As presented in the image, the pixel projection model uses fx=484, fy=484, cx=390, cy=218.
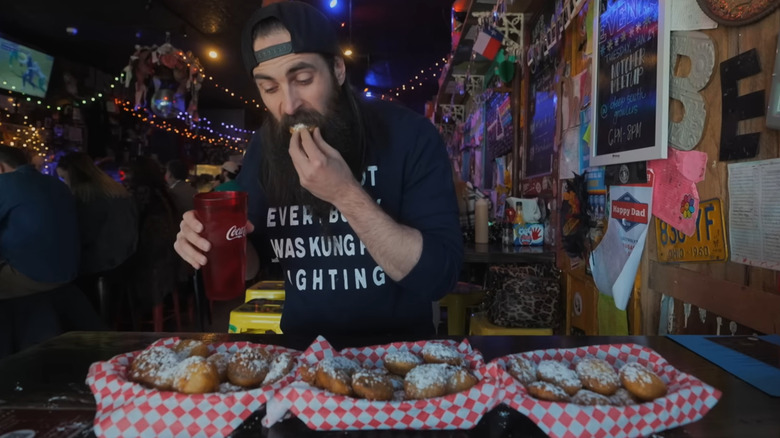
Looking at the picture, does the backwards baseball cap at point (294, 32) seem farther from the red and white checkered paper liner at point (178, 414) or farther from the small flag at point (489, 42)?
the small flag at point (489, 42)

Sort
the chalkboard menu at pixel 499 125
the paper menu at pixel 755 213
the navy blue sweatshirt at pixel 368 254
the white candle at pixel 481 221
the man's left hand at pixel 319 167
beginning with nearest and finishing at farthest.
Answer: the man's left hand at pixel 319 167, the paper menu at pixel 755 213, the navy blue sweatshirt at pixel 368 254, the white candle at pixel 481 221, the chalkboard menu at pixel 499 125

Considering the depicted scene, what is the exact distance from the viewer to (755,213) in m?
1.42

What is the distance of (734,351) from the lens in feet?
3.79

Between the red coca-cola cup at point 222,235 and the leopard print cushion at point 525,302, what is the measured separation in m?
2.00

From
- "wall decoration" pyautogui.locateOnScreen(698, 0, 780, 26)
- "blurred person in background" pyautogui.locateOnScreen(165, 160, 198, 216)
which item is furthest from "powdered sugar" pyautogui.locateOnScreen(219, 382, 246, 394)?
"blurred person in background" pyautogui.locateOnScreen(165, 160, 198, 216)

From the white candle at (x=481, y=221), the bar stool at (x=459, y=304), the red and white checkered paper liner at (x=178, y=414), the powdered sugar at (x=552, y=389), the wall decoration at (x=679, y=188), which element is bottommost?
the bar stool at (x=459, y=304)

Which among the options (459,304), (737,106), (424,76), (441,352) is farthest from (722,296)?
(424,76)


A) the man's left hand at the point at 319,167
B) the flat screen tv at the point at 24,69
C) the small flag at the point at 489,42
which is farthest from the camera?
the flat screen tv at the point at 24,69

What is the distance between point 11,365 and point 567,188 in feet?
9.01

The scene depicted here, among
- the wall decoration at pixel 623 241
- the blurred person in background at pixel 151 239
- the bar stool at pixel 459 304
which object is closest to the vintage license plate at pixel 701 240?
the wall decoration at pixel 623 241

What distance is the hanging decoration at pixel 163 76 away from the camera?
576 centimetres

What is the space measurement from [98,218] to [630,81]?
13.0ft

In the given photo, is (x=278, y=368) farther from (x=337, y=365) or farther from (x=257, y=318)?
(x=257, y=318)

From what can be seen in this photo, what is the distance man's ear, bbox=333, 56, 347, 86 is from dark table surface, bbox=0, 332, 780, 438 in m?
0.87
